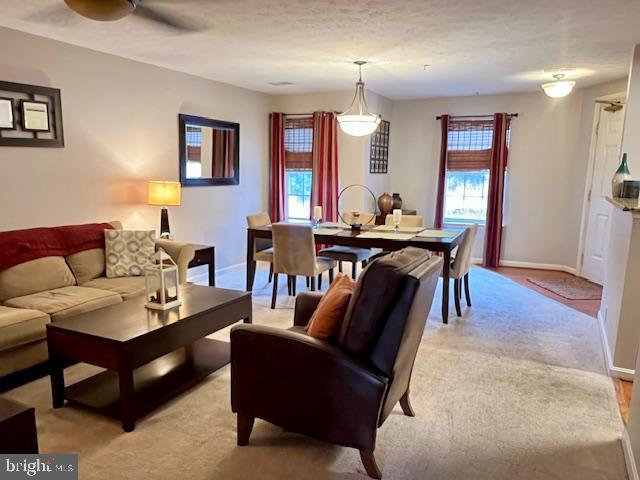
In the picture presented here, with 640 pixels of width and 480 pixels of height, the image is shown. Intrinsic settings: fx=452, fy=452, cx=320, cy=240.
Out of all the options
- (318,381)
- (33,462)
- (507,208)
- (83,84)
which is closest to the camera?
(33,462)

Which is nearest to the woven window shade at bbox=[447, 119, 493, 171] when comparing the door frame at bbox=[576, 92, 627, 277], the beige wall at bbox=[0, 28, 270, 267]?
the door frame at bbox=[576, 92, 627, 277]

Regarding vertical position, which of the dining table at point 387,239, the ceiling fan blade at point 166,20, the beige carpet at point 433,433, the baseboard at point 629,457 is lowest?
the beige carpet at point 433,433

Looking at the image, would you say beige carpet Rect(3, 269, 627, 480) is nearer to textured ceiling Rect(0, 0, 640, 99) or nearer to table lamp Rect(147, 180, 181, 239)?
table lamp Rect(147, 180, 181, 239)

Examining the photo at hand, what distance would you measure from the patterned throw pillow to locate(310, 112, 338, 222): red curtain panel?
2.93 meters

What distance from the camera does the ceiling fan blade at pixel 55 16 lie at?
296 centimetres

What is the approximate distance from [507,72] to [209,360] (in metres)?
4.19

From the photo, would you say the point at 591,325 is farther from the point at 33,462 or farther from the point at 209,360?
the point at 33,462

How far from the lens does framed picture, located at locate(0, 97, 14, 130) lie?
3.40 meters

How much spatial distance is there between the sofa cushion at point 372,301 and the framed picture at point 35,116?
3.14 meters

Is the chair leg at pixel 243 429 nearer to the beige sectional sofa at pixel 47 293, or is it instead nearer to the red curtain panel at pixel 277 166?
the beige sectional sofa at pixel 47 293

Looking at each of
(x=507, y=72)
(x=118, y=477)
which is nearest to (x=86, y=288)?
(x=118, y=477)

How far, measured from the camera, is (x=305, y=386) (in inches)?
78.2

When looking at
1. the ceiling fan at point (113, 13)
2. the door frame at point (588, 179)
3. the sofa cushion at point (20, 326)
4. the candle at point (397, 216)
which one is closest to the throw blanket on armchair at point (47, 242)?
→ the sofa cushion at point (20, 326)

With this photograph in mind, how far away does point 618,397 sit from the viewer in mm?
2770
